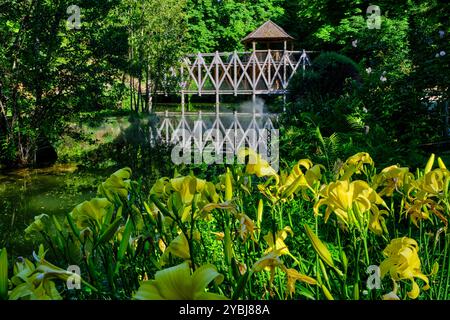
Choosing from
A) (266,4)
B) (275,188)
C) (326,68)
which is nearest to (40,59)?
(326,68)

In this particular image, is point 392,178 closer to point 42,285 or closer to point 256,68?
point 42,285

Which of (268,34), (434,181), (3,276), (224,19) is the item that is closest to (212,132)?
(268,34)

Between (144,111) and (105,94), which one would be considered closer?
(105,94)

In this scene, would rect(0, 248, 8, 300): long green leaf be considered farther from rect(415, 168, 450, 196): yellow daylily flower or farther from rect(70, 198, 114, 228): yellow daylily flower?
rect(415, 168, 450, 196): yellow daylily flower

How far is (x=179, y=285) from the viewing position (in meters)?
0.59

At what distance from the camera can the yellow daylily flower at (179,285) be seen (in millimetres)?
585

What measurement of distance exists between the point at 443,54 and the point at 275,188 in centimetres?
569

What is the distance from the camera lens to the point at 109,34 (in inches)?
365

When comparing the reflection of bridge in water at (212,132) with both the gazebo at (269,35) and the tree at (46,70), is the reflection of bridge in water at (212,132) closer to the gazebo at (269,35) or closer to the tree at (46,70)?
the tree at (46,70)

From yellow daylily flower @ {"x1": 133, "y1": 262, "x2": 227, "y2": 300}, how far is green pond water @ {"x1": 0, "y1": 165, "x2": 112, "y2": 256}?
150 inches

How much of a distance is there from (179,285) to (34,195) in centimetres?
668

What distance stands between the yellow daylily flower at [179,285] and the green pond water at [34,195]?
12.5 ft

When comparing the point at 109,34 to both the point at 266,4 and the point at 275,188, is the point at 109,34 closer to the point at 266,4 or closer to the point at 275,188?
the point at 275,188

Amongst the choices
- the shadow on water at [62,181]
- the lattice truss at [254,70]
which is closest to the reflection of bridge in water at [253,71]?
the lattice truss at [254,70]
